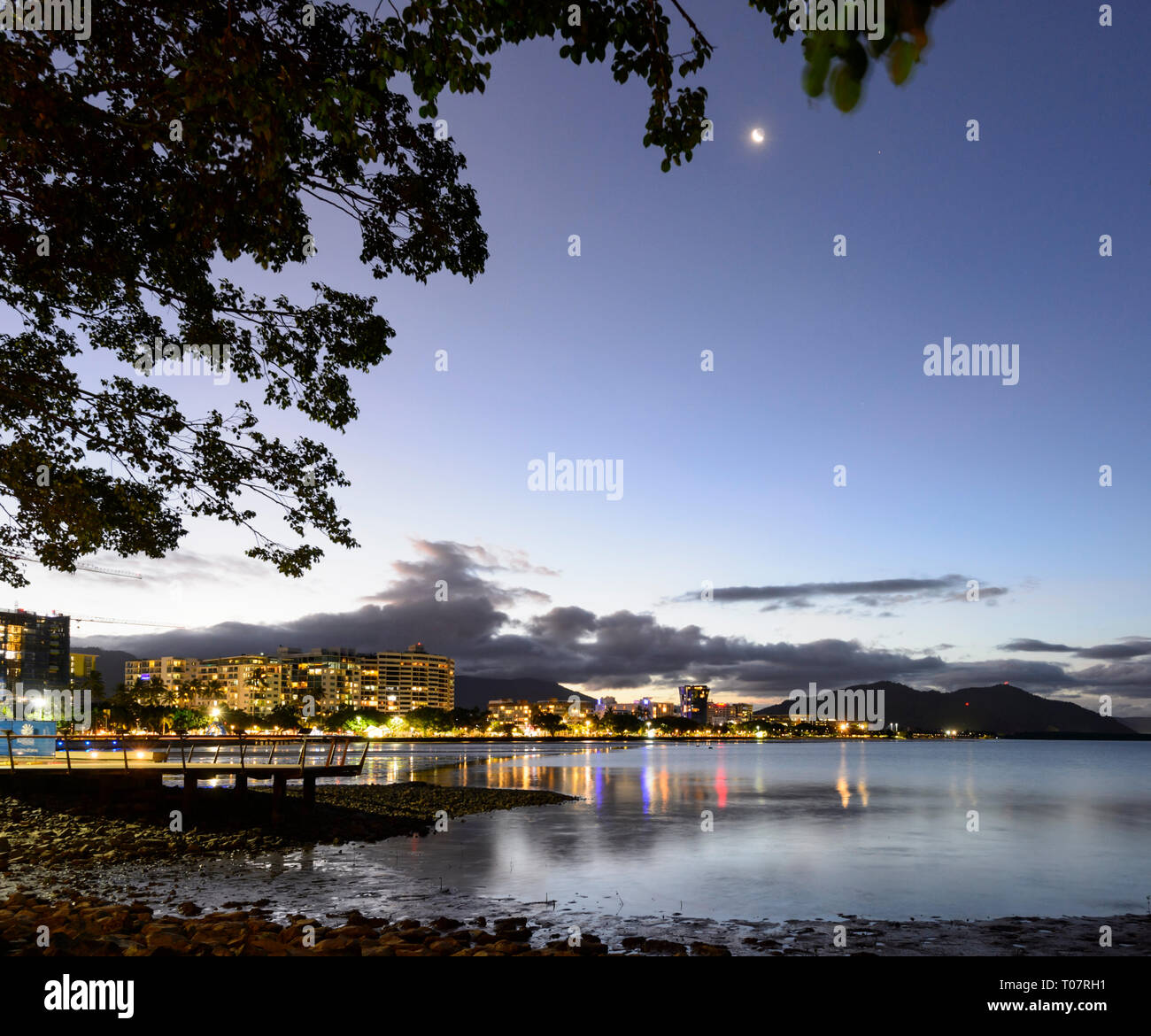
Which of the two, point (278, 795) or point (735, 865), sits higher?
point (278, 795)

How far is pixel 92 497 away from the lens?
15.1m

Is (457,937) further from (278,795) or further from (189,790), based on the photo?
(189,790)

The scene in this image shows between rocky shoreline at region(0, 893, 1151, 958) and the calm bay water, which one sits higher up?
rocky shoreline at region(0, 893, 1151, 958)

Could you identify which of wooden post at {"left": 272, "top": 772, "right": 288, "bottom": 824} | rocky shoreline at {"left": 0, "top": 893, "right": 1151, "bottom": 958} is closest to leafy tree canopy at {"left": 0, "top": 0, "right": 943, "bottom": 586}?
rocky shoreline at {"left": 0, "top": 893, "right": 1151, "bottom": 958}

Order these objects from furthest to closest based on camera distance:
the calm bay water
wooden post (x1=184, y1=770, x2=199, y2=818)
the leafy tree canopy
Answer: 1. wooden post (x1=184, y1=770, x2=199, y2=818)
2. the calm bay water
3. the leafy tree canopy

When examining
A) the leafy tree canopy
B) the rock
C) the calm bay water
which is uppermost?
the leafy tree canopy

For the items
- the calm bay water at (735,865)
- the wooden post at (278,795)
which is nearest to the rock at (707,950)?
the calm bay water at (735,865)

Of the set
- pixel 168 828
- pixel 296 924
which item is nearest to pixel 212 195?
pixel 296 924

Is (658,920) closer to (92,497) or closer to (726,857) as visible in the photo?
(726,857)

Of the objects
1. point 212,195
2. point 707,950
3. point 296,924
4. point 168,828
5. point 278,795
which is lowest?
point 168,828

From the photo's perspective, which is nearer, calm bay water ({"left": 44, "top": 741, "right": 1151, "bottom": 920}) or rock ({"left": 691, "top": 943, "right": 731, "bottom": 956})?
rock ({"left": 691, "top": 943, "right": 731, "bottom": 956})

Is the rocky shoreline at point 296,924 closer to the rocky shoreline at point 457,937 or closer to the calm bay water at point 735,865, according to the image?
the rocky shoreline at point 457,937

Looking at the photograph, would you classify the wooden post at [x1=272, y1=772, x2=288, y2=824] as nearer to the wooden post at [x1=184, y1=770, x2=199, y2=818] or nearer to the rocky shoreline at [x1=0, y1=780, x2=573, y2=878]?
the rocky shoreline at [x1=0, y1=780, x2=573, y2=878]

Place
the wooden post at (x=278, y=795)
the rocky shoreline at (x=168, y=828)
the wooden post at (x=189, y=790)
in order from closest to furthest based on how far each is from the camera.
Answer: the rocky shoreline at (x=168, y=828), the wooden post at (x=189, y=790), the wooden post at (x=278, y=795)
